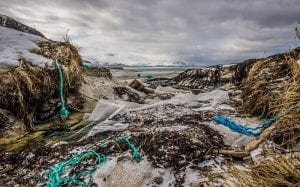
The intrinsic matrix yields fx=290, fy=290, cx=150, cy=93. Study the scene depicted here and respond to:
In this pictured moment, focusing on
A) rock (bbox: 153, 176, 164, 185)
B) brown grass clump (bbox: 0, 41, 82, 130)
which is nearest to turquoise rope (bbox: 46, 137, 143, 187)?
rock (bbox: 153, 176, 164, 185)

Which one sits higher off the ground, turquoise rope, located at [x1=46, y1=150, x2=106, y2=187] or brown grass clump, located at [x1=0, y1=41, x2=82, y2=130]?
brown grass clump, located at [x1=0, y1=41, x2=82, y2=130]

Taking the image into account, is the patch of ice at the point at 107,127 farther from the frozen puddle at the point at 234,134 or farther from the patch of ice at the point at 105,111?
the frozen puddle at the point at 234,134

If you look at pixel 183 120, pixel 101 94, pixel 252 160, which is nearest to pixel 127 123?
pixel 183 120

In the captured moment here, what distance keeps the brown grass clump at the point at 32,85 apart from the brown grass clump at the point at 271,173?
12.3 feet

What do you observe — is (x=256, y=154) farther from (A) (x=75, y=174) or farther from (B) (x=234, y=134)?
(A) (x=75, y=174)

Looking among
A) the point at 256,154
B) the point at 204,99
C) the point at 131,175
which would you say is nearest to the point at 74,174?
the point at 131,175

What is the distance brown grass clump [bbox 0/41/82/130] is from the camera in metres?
5.16

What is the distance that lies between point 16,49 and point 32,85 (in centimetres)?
147

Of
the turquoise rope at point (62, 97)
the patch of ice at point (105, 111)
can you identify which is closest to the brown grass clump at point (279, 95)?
the patch of ice at point (105, 111)

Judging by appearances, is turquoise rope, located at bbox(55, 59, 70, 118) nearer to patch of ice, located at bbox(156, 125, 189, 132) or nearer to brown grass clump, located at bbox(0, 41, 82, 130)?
brown grass clump, located at bbox(0, 41, 82, 130)

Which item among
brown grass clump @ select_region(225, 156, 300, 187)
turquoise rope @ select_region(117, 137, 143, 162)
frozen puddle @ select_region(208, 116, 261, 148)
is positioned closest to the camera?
brown grass clump @ select_region(225, 156, 300, 187)

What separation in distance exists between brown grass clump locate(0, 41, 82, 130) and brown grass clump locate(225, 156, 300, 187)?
373cm

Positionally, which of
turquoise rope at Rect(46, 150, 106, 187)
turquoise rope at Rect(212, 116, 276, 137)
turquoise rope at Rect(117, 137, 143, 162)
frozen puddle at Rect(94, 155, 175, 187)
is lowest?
turquoise rope at Rect(46, 150, 106, 187)

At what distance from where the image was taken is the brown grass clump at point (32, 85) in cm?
516
